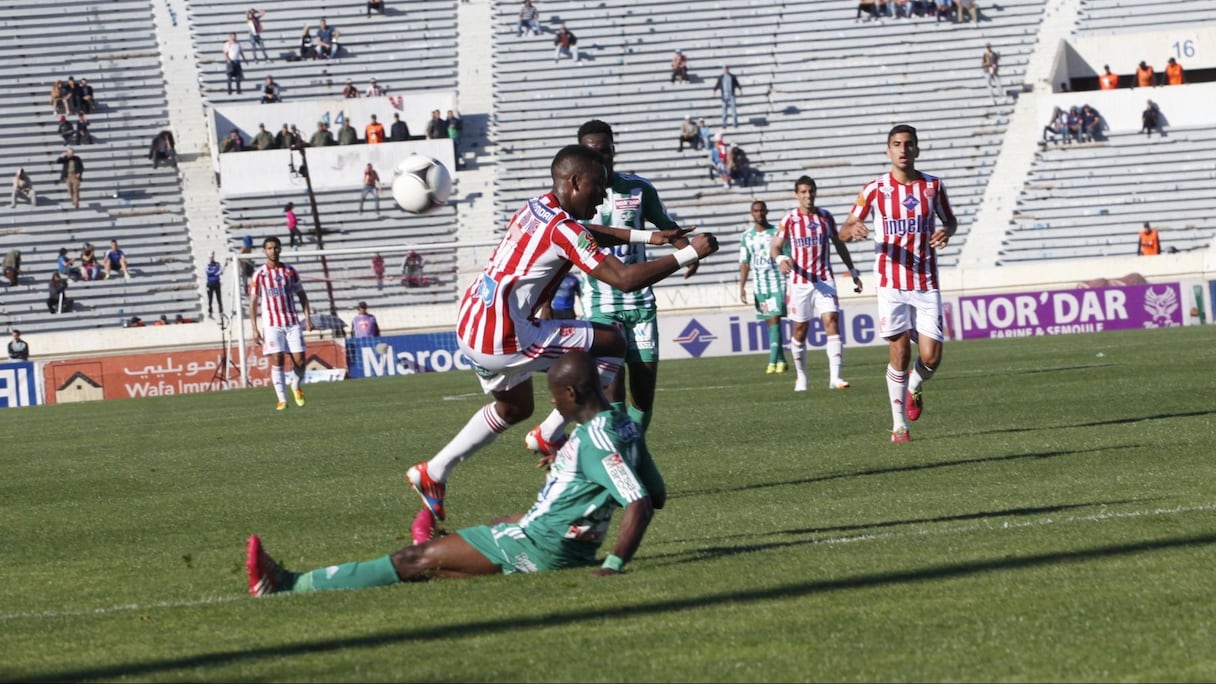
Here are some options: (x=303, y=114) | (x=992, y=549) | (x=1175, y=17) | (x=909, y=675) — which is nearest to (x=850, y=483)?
(x=992, y=549)

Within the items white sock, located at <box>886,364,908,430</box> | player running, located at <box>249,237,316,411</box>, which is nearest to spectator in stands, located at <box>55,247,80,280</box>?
player running, located at <box>249,237,316,411</box>

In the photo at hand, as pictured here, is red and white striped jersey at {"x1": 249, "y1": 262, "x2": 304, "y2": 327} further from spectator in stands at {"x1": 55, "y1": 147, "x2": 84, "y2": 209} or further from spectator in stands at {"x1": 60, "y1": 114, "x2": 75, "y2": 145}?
spectator in stands at {"x1": 60, "y1": 114, "x2": 75, "y2": 145}

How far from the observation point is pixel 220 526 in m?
10.5

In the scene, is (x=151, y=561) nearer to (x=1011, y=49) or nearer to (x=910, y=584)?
(x=910, y=584)

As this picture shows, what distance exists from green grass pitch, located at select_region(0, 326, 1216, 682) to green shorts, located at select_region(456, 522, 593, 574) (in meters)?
0.13

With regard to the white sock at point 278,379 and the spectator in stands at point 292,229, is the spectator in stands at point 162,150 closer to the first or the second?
the spectator in stands at point 292,229

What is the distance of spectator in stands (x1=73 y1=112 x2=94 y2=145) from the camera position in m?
47.5

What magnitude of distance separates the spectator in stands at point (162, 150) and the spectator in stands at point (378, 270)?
324 inches

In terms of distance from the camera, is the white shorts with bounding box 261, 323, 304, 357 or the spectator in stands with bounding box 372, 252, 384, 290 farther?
the spectator in stands with bounding box 372, 252, 384, 290

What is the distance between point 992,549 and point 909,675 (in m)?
2.54

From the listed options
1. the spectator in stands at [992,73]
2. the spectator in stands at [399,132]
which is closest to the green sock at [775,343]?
the spectator in stands at [399,132]

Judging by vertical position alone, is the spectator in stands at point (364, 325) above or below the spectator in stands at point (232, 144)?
below

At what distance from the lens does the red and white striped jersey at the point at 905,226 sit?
543 inches

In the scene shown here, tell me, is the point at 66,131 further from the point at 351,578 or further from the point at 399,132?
the point at 351,578
